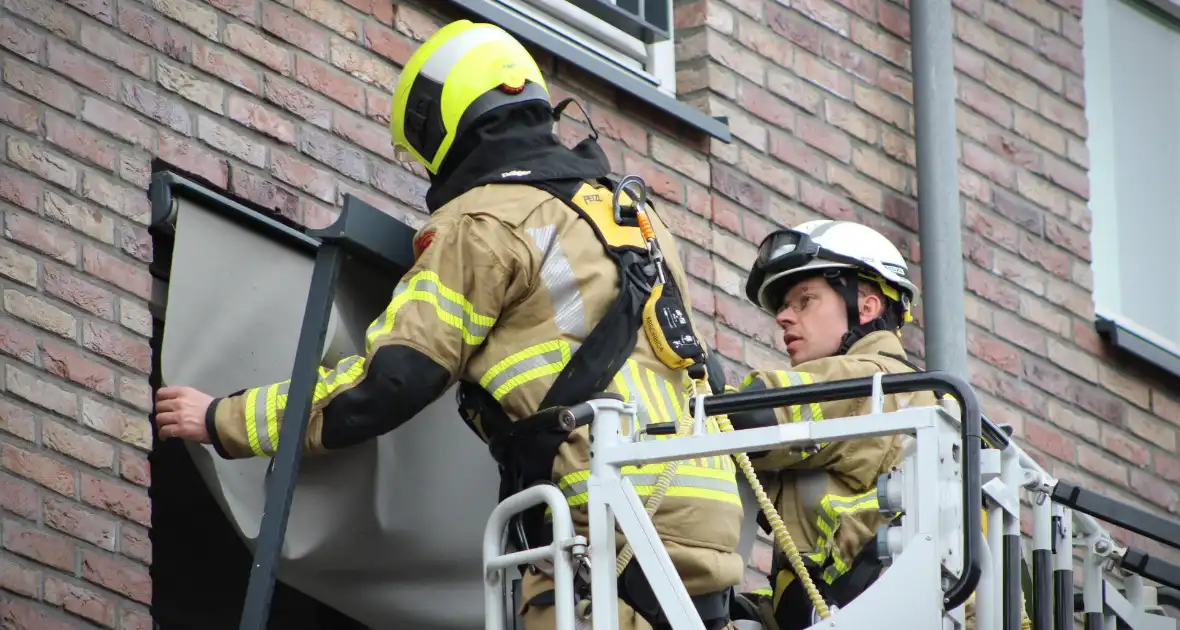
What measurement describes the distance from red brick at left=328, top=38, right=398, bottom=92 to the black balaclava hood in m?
0.90

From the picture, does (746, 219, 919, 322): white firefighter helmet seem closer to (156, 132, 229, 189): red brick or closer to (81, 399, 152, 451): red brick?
(156, 132, 229, 189): red brick

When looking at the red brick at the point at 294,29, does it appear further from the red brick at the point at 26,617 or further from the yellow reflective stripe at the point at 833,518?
the yellow reflective stripe at the point at 833,518

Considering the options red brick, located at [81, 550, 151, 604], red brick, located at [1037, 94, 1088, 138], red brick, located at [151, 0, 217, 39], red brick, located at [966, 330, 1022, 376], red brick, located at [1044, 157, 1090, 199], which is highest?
red brick, located at [1037, 94, 1088, 138]

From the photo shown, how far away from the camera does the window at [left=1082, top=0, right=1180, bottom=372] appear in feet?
32.3

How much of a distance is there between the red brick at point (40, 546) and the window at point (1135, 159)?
4899mm

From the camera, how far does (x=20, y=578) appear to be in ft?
19.5

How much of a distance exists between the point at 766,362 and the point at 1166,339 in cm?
246

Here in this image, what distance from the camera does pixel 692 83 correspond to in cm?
815

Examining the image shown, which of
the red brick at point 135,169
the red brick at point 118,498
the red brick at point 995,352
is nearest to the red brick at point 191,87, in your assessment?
the red brick at point 135,169

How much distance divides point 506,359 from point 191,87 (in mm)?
1344

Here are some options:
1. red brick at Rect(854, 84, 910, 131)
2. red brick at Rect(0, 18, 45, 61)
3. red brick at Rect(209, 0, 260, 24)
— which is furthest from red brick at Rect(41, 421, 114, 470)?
red brick at Rect(854, 84, 910, 131)

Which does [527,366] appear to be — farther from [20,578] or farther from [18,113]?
[18,113]

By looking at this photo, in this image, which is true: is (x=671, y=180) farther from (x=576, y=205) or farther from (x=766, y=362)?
(x=576, y=205)

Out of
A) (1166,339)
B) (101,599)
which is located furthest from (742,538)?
(1166,339)
